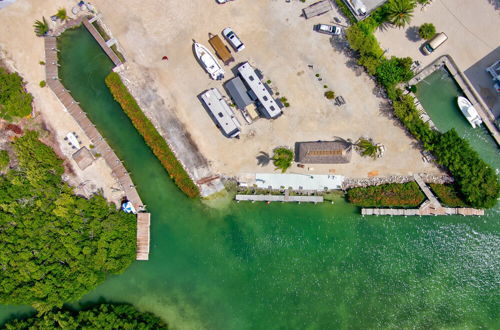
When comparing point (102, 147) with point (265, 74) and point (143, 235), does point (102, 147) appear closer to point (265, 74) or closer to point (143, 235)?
point (143, 235)

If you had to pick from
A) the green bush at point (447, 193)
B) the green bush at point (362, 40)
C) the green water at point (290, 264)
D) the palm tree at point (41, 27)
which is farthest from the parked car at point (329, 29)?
the palm tree at point (41, 27)

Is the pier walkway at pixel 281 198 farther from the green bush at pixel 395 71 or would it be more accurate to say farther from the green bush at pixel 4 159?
the green bush at pixel 4 159

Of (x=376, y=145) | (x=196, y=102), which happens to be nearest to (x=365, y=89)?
(x=376, y=145)

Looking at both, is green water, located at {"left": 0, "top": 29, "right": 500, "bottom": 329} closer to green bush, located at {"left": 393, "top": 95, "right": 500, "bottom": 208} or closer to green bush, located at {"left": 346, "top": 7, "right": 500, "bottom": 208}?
green bush, located at {"left": 393, "top": 95, "right": 500, "bottom": 208}

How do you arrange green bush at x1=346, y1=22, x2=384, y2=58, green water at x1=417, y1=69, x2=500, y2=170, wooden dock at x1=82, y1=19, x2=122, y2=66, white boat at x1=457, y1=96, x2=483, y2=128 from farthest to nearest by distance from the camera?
wooden dock at x1=82, y1=19, x2=122, y2=66 < green water at x1=417, y1=69, x2=500, y2=170 < white boat at x1=457, y1=96, x2=483, y2=128 < green bush at x1=346, y1=22, x2=384, y2=58

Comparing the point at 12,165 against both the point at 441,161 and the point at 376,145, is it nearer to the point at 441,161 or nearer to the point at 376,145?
the point at 376,145

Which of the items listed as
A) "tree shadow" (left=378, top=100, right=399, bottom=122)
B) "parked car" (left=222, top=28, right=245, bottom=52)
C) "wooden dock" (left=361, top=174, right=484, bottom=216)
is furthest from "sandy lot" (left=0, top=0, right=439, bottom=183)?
"wooden dock" (left=361, top=174, right=484, bottom=216)

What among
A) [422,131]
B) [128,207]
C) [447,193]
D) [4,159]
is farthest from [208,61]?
[447,193]
